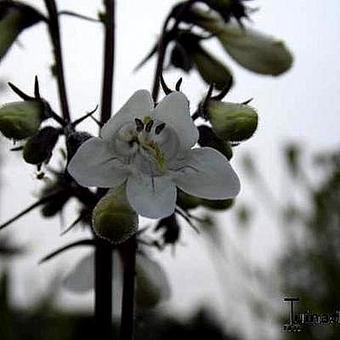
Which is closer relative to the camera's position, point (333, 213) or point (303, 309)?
point (303, 309)

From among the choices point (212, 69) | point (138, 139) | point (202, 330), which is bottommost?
point (202, 330)

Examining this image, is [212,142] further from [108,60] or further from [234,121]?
[108,60]

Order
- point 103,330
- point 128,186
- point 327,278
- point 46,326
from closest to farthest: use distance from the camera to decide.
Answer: point 128,186 < point 103,330 < point 327,278 < point 46,326

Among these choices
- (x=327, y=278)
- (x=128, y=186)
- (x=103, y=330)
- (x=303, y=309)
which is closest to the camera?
(x=128, y=186)

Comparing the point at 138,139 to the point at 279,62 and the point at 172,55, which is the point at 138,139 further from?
the point at 279,62

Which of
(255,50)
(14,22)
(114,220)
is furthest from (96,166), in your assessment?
(255,50)

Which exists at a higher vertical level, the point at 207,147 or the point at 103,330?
the point at 207,147

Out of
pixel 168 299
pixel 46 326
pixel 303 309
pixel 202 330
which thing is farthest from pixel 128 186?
pixel 202 330
